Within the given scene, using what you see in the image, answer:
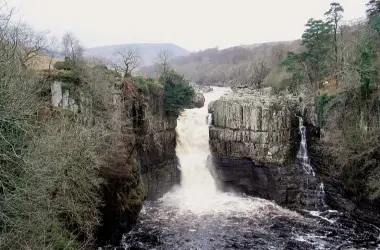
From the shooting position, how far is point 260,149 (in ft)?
122

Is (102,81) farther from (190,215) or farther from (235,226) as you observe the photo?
(235,226)

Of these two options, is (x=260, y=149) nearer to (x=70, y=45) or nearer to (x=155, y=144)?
(x=155, y=144)

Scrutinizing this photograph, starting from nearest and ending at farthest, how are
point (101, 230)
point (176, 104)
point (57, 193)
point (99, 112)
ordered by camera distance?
point (57, 193) → point (101, 230) → point (99, 112) → point (176, 104)

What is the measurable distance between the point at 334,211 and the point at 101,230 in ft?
65.5

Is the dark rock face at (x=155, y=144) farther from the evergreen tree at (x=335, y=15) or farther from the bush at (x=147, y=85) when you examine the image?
the evergreen tree at (x=335, y=15)

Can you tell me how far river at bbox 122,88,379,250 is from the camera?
25.8m

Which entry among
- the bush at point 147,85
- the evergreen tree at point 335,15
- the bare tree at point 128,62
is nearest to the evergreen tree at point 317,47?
the evergreen tree at point 335,15

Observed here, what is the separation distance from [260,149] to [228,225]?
422 inches

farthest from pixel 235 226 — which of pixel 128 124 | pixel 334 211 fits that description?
pixel 128 124

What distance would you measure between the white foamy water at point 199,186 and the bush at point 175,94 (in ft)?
9.64

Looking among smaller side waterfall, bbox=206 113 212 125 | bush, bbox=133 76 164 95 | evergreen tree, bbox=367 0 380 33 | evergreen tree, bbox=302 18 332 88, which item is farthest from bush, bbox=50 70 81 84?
evergreen tree, bbox=367 0 380 33

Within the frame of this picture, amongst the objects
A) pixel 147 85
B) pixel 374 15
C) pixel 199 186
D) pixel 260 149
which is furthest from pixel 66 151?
pixel 374 15

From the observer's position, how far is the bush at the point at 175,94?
38469mm

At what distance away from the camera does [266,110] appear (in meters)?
37.0
